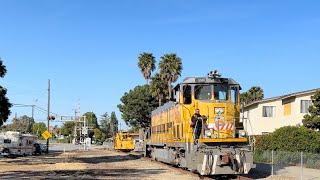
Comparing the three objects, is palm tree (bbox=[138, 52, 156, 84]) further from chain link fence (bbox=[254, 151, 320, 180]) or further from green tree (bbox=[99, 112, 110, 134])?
green tree (bbox=[99, 112, 110, 134])

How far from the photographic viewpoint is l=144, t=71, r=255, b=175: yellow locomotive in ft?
59.3

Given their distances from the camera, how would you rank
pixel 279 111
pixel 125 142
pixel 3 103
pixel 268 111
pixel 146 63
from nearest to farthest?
1. pixel 3 103
2. pixel 279 111
3. pixel 268 111
4. pixel 125 142
5. pixel 146 63

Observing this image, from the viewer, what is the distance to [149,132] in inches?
1390

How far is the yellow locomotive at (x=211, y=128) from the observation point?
59.3ft

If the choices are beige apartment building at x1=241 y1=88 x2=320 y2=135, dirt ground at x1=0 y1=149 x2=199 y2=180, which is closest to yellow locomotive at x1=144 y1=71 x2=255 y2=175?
dirt ground at x1=0 y1=149 x2=199 y2=180

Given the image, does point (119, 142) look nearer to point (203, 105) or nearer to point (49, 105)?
point (49, 105)

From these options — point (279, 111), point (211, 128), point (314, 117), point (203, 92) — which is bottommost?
point (211, 128)

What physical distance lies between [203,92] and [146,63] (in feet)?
186

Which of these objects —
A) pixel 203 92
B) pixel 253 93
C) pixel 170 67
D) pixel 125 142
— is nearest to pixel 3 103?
pixel 203 92

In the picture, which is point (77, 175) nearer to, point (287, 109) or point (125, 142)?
point (287, 109)

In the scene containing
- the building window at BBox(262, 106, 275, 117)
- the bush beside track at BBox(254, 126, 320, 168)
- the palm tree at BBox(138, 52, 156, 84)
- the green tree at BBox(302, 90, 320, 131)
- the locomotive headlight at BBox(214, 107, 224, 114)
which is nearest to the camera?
the locomotive headlight at BBox(214, 107, 224, 114)

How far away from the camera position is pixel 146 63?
76.3 m

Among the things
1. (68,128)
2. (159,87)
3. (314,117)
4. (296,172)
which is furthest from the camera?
(68,128)

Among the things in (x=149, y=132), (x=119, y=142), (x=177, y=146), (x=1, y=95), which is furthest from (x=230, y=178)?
(x=119, y=142)
